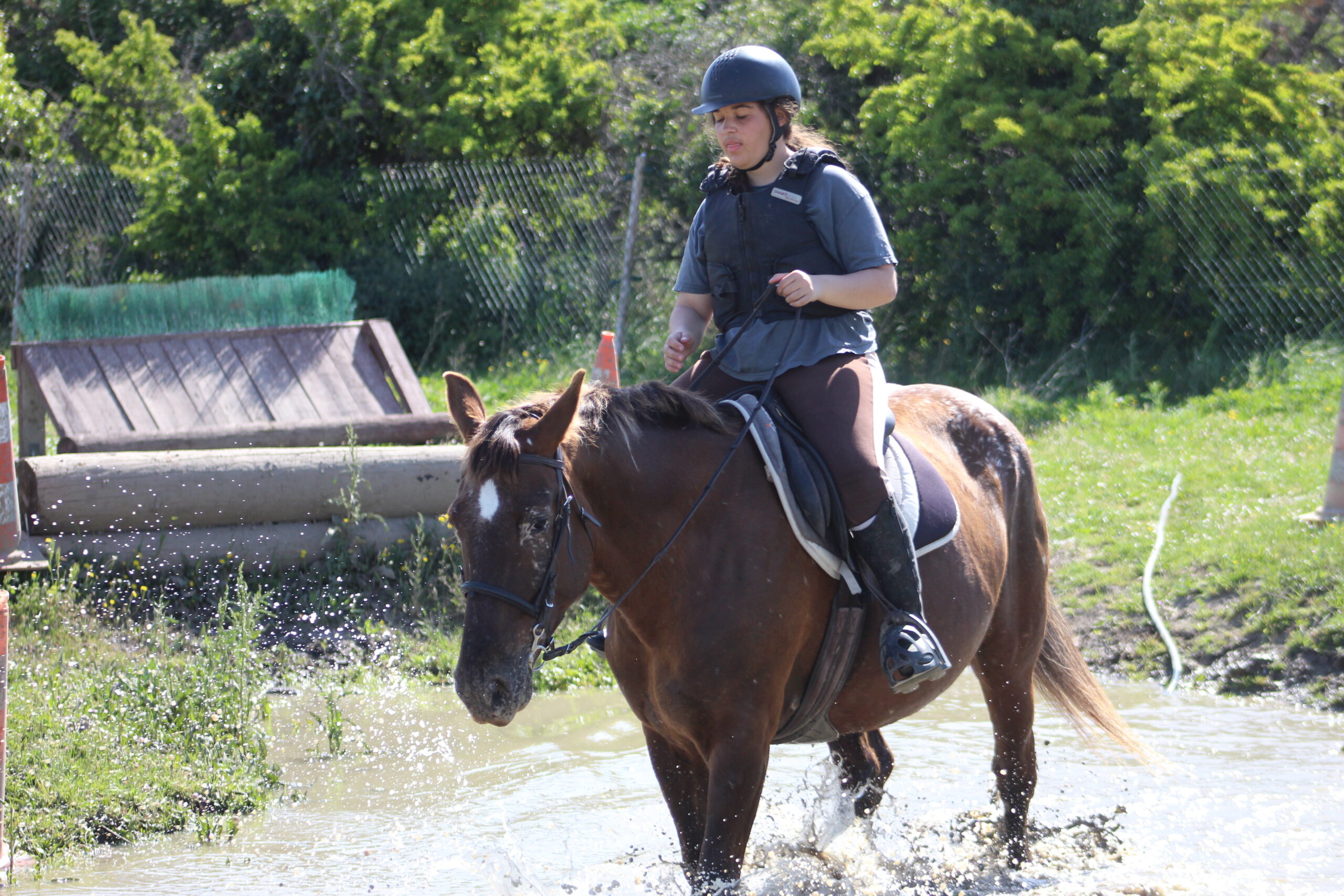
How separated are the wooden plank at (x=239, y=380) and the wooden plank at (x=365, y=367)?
69 centimetres

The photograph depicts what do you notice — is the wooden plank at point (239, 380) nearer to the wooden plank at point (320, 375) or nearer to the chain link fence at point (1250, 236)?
the wooden plank at point (320, 375)

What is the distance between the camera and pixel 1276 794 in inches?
198

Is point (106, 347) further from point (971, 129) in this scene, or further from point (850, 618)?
point (971, 129)

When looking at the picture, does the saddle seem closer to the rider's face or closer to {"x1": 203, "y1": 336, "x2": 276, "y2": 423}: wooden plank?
the rider's face

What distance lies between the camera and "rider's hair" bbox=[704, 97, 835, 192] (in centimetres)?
385

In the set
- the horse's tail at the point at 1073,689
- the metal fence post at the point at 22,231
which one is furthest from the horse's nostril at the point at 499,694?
the metal fence post at the point at 22,231

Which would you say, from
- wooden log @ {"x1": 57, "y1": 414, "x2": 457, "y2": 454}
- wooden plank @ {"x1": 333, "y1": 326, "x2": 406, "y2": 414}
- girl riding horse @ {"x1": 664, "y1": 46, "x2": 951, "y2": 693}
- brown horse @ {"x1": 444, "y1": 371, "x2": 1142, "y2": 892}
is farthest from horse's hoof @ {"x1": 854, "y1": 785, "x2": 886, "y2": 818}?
wooden plank @ {"x1": 333, "y1": 326, "x2": 406, "y2": 414}

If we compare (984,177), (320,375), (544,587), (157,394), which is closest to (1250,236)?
(984,177)

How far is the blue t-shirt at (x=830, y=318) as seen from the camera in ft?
12.3

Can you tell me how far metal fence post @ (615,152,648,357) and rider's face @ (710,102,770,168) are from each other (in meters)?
7.02

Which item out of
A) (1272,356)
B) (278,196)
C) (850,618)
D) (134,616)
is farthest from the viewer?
(278,196)

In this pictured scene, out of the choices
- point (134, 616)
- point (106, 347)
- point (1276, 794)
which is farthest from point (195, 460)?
point (1276, 794)

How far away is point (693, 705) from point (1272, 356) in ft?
29.6

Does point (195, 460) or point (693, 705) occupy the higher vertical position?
point (693, 705)
